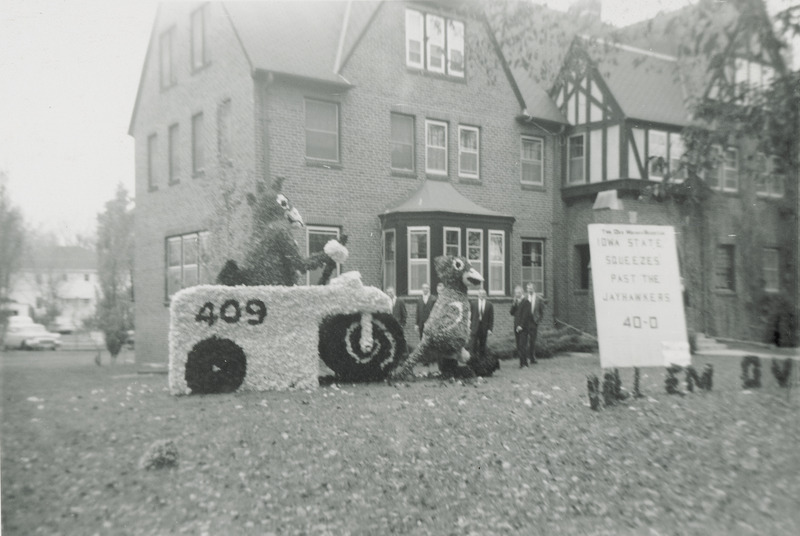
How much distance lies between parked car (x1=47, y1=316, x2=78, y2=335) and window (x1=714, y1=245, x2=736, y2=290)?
9.18 metres

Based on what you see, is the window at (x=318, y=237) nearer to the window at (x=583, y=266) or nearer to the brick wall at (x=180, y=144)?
the brick wall at (x=180, y=144)

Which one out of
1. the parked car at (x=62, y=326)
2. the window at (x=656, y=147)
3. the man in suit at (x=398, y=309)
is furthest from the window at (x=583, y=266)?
the parked car at (x=62, y=326)

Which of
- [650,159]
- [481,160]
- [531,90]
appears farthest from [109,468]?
[650,159]

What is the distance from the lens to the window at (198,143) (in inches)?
317

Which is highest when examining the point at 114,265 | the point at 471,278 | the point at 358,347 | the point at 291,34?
the point at 291,34

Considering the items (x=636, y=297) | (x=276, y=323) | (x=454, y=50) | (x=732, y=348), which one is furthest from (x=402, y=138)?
(x=732, y=348)

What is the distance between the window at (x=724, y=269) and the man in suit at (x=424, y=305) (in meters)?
4.51

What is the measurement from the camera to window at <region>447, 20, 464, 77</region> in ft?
30.4

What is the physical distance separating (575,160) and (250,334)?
657cm

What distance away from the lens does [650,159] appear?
39.5 feet

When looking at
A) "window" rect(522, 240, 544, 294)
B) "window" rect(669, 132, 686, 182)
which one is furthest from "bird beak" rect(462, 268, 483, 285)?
"window" rect(669, 132, 686, 182)

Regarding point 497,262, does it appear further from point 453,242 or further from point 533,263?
point 453,242

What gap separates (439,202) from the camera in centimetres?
929

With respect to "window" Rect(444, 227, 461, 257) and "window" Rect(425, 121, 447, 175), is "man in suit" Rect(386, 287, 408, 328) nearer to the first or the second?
"window" Rect(444, 227, 461, 257)
